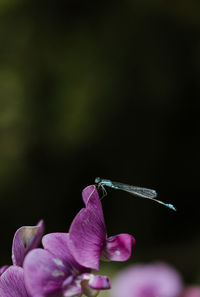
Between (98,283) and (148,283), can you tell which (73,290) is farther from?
(148,283)

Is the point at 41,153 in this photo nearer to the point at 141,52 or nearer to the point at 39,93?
the point at 39,93

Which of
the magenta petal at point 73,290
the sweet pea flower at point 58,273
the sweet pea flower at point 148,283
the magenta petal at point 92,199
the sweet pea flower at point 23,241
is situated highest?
the magenta petal at point 92,199

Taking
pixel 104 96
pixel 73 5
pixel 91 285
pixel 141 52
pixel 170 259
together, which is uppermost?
pixel 73 5

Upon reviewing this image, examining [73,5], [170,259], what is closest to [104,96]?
[73,5]

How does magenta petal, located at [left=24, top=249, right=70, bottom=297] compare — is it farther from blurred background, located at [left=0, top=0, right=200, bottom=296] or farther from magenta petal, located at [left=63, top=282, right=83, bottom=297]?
blurred background, located at [left=0, top=0, right=200, bottom=296]

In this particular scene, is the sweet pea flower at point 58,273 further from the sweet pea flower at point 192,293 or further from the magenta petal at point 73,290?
the sweet pea flower at point 192,293

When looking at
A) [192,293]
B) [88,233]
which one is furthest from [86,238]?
[192,293]

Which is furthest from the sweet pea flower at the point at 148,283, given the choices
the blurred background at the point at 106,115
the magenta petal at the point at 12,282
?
the magenta petal at the point at 12,282

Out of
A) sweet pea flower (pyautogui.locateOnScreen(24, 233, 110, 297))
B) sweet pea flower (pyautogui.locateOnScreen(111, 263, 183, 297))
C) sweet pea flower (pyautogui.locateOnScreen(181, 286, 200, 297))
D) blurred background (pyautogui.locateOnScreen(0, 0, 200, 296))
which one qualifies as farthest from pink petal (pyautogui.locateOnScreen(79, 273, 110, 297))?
blurred background (pyautogui.locateOnScreen(0, 0, 200, 296))
